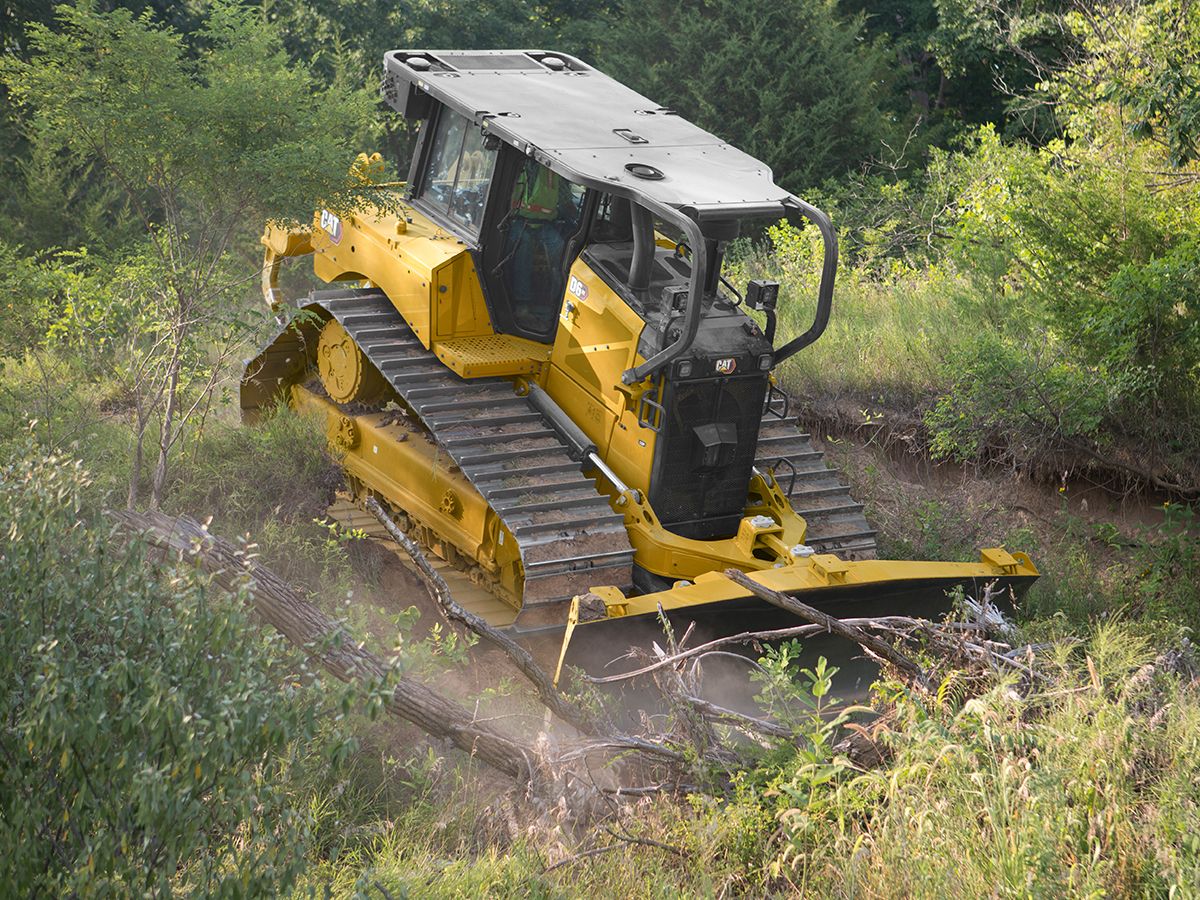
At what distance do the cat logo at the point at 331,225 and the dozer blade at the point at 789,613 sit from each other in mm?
3966

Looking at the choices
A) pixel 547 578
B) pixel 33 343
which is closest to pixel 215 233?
pixel 33 343

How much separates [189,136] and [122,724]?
16.3ft

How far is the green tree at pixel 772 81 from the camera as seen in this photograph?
19.0 metres

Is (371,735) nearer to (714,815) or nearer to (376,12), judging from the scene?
(714,815)

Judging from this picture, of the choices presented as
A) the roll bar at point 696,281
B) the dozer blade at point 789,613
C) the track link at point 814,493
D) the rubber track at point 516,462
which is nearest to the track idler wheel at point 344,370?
the rubber track at point 516,462

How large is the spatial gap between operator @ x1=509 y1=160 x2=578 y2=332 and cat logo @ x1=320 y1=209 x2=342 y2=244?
178cm

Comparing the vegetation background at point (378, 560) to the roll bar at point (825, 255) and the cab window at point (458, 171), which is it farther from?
the roll bar at point (825, 255)

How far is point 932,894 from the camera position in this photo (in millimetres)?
4258

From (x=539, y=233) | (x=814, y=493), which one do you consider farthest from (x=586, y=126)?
(x=814, y=493)

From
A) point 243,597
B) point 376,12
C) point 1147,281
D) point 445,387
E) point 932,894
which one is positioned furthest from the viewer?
point 376,12

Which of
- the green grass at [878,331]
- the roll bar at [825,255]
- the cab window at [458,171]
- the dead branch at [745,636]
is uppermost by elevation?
the roll bar at [825,255]

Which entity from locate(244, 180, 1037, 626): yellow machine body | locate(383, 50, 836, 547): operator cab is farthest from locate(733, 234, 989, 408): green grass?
locate(244, 180, 1037, 626): yellow machine body

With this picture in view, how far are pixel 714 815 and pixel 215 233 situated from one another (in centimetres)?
540

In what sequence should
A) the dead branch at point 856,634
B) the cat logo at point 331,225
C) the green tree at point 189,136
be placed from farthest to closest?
1. the cat logo at point 331,225
2. the green tree at point 189,136
3. the dead branch at point 856,634
